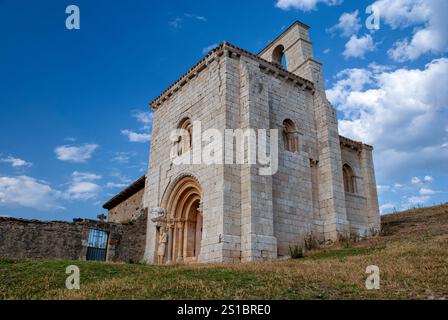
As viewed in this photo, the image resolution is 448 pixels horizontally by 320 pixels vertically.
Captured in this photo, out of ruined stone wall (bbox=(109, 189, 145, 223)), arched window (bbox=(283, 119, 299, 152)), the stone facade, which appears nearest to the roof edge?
ruined stone wall (bbox=(109, 189, 145, 223))

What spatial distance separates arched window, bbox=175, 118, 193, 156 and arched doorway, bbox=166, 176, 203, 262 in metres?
1.43

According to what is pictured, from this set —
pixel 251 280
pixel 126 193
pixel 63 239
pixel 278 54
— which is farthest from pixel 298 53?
pixel 251 280

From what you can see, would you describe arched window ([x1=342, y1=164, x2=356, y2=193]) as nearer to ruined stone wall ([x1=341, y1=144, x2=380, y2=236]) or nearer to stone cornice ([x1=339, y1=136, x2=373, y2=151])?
ruined stone wall ([x1=341, y1=144, x2=380, y2=236])

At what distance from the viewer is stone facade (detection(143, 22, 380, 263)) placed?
12.8 metres

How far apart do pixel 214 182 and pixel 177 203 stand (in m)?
3.11

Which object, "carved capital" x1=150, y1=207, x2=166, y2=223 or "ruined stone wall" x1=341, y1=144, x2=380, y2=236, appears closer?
"carved capital" x1=150, y1=207, x2=166, y2=223

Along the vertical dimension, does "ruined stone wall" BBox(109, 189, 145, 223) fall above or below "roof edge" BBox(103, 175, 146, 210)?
below

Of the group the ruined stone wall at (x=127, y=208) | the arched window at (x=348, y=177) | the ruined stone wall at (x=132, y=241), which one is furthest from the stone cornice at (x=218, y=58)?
the ruined stone wall at (x=132, y=241)

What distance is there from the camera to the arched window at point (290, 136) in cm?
1588

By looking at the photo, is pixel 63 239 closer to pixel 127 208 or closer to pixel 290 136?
pixel 127 208

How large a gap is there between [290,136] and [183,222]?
5.62m

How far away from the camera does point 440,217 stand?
1817 centimetres
